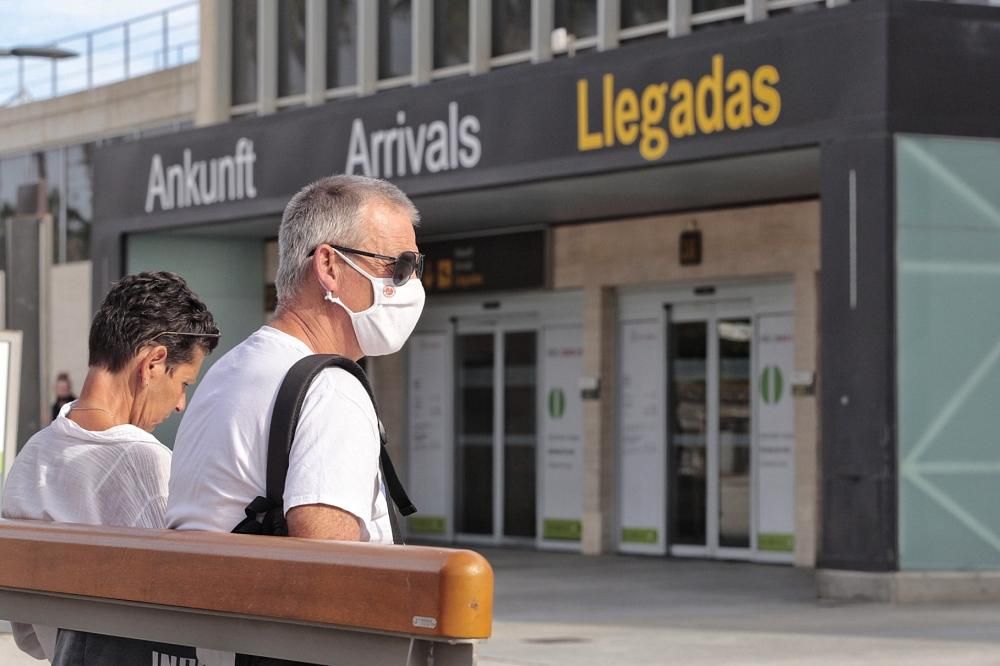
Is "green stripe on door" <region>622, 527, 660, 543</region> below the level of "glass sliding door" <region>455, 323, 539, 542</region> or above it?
below

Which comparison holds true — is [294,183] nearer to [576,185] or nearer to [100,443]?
[576,185]

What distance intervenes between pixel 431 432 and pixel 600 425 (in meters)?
2.89

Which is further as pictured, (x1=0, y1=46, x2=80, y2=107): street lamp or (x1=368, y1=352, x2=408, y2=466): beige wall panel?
(x1=0, y1=46, x2=80, y2=107): street lamp

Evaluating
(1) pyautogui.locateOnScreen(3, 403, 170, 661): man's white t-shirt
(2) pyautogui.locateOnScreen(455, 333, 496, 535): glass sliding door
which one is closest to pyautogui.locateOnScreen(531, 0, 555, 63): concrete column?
(2) pyautogui.locateOnScreen(455, 333, 496, 535): glass sliding door

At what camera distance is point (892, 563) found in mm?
12719

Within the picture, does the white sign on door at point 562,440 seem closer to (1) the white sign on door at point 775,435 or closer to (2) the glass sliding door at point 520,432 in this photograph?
(2) the glass sliding door at point 520,432

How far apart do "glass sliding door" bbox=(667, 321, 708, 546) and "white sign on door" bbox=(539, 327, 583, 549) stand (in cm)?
119

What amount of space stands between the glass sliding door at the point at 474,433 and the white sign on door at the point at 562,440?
94cm

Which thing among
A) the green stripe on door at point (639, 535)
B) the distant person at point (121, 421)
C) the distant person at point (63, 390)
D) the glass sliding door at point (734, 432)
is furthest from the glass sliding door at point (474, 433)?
the distant person at point (121, 421)

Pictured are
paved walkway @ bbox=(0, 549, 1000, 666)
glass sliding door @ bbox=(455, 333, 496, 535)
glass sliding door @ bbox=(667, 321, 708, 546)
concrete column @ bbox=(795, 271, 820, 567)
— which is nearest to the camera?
A: paved walkway @ bbox=(0, 549, 1000, 666)

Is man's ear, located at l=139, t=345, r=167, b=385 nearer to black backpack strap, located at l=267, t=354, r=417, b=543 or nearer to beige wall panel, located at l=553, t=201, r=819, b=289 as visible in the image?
black backpack strap, located at l=267, t=354, r=417, b=543

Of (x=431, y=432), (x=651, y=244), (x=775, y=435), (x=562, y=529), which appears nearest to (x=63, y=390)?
(x=431, y=432)

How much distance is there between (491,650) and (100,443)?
681 cm

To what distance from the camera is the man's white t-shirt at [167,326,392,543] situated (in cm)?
282
